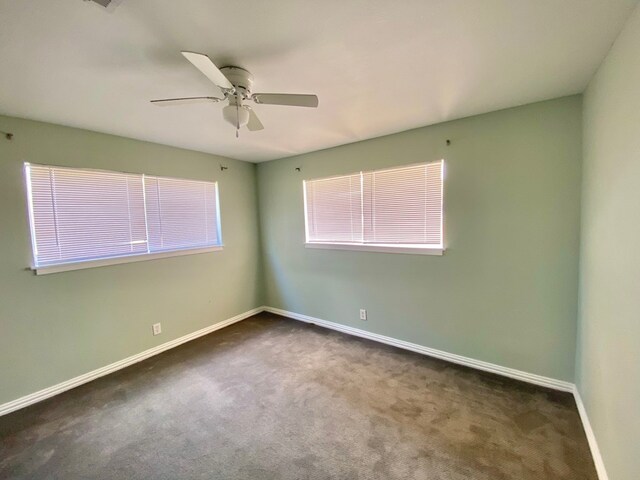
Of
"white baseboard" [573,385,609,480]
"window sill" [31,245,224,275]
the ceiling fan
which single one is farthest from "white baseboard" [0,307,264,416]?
"white baseboard" [573,385,609,480]

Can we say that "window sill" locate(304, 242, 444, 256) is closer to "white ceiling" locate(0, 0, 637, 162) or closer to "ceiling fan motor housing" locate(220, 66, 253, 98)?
"white ceiling" locate(0, 0, 637, 162)

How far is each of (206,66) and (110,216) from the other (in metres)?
2.24

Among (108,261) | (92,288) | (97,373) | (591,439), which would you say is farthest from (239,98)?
(591,439)

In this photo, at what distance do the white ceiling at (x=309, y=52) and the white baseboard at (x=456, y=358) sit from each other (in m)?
2.25

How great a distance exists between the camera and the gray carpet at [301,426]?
163 cm

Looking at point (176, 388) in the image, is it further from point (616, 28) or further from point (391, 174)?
point (616, 28)

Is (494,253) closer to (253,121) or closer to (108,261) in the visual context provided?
(253,121)

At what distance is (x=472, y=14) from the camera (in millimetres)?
1222

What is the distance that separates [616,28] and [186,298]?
408cm

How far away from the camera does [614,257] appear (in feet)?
4.73

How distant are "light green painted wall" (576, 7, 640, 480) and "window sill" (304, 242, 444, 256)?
113cm

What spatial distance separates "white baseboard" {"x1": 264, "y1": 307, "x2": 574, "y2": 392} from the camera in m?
2.28

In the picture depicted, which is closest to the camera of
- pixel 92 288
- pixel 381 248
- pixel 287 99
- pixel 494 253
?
pixel 287 99

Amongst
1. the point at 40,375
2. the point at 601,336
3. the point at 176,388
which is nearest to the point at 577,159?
the point at 601,336
